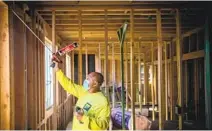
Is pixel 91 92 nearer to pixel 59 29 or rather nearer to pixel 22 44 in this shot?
pixel 22 44

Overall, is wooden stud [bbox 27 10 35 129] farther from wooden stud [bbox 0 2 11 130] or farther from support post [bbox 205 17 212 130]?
support post [bbox 205 17 212 130]

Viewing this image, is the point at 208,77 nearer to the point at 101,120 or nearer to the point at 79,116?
the point at 101,120

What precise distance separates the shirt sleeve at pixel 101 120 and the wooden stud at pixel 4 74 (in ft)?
3.14

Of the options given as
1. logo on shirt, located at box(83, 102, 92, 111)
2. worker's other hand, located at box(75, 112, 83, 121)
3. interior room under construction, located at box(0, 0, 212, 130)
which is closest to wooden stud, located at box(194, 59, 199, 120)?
interior room under construction, located at box(0, 0, 212, 130)

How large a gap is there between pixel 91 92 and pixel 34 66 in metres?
1.81

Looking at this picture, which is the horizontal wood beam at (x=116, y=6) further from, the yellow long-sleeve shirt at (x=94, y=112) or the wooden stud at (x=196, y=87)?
the wooden stud at (x=196, y=87)

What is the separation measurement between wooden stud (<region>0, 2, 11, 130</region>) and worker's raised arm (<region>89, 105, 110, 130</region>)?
956 millimetres

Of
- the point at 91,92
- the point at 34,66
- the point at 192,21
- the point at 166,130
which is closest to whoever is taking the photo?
the point at 91,92

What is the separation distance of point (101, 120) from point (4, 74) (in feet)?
3.72

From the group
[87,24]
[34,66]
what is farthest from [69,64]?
[34,66]

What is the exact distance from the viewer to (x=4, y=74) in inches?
121

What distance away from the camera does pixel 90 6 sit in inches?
179

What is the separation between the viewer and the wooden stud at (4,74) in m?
3.06

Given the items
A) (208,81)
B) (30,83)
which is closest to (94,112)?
(30,83)
